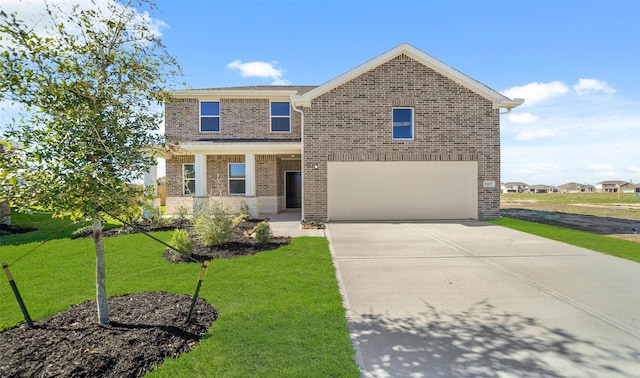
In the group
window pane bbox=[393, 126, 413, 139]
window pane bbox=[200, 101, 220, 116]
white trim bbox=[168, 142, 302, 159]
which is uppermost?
window pane bbox=[200, 101, 220, 116]

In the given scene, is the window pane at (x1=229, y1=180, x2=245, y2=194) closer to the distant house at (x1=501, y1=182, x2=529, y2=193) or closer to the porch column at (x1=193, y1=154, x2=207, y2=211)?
the porch column at (x1=193, y1=154, x2=207, y2=211)

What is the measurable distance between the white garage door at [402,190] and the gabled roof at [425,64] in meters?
2.90

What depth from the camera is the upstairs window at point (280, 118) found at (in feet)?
56.2

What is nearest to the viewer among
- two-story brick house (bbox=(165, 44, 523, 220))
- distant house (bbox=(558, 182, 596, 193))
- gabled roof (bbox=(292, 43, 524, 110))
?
gabled roof (bbox=(292, 43, 524, 110))

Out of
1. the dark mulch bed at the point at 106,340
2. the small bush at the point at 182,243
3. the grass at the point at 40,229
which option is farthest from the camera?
the grass at the point at 40,229

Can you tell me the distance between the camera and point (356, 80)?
13383 mm

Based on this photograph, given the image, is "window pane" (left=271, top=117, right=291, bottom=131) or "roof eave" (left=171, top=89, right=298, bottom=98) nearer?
"roof eave" (left=171, top=89, right=298, bottom=98)

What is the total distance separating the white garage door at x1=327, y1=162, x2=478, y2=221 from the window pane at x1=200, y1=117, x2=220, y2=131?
7235mm

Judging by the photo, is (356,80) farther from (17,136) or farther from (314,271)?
(17,136)

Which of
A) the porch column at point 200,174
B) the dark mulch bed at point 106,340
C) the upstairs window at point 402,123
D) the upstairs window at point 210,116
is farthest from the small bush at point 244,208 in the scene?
the dark mulch bed at point 106,340

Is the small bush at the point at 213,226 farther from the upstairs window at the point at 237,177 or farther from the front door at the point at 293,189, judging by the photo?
the front door at the point at 293,189

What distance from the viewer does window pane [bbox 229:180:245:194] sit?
55.7ft

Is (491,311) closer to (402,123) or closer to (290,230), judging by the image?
(290,230)

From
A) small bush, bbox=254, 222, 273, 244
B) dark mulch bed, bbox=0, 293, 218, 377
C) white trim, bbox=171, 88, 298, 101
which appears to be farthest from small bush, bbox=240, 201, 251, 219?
dark mulch bed, bbox=0, 293, 218, 377
